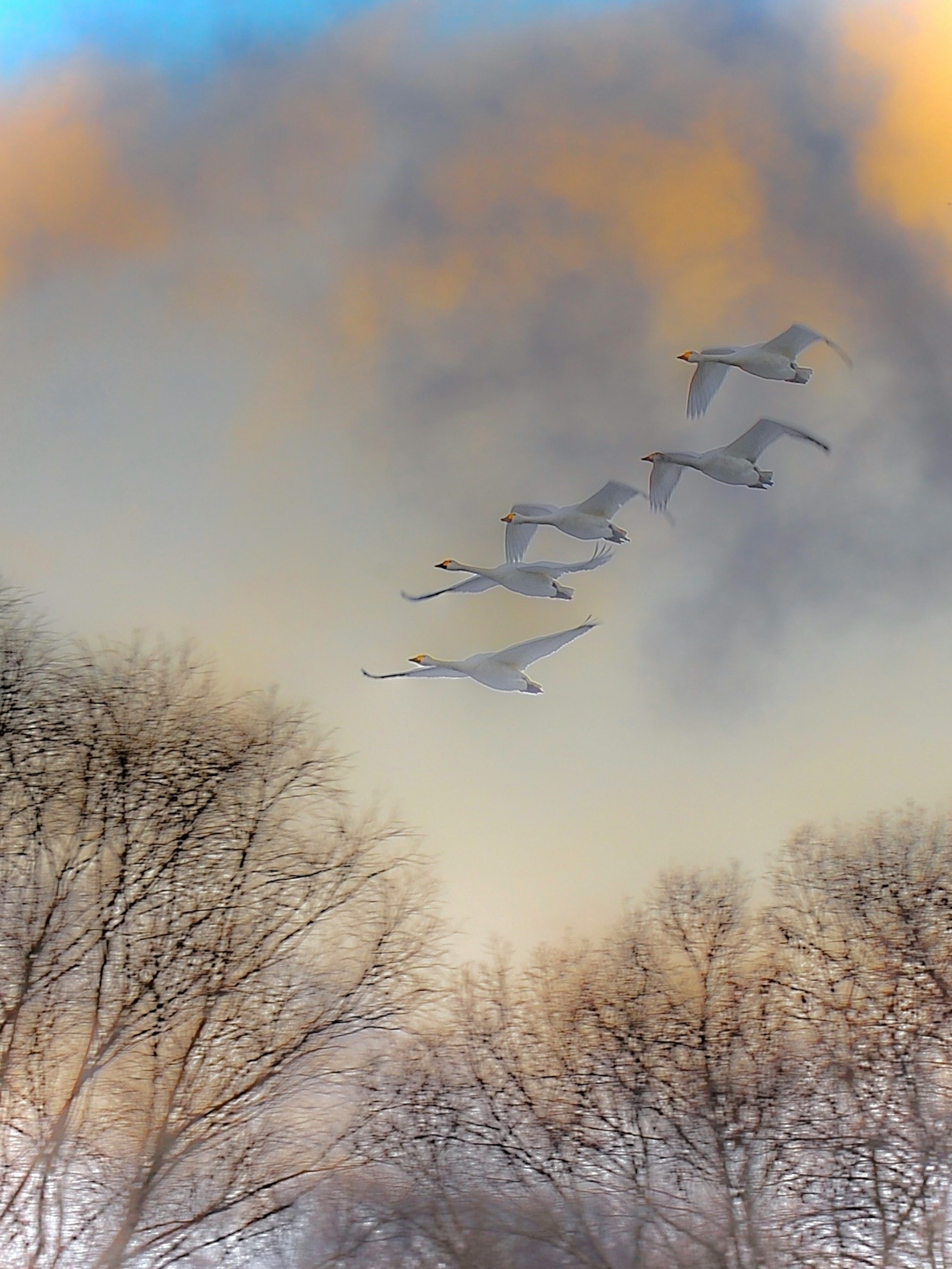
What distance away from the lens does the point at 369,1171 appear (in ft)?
69.7

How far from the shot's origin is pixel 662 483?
2453cm

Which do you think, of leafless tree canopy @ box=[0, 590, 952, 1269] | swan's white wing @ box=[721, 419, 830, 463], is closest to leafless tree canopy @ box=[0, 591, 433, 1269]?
leafless tree canopy @ box=[0, 590, 952, 1269]

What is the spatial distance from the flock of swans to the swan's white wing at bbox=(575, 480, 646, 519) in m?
0.02

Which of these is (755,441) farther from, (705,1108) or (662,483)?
(705,1108)

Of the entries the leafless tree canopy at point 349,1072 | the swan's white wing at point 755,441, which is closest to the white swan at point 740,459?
the swan's white wing at point 755,441

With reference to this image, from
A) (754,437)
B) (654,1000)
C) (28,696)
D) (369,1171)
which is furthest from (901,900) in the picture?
(28,696)

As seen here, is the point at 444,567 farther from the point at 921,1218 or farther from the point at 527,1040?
the point at 921,1218

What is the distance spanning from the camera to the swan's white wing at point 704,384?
2388 cm

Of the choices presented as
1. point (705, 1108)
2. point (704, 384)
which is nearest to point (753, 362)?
point (704, 384)

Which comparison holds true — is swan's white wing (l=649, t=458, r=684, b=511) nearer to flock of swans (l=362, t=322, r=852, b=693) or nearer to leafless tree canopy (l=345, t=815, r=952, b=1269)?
flock of swans (l=362, t=322, r=852, b=693)

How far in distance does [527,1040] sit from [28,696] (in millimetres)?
9618

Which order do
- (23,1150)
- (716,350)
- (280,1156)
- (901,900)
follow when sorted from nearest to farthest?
(23,1150) → (280,1156) → (716,350) → (901,900)

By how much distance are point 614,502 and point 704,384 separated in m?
2.40

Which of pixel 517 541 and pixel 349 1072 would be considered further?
pixel 517 541
